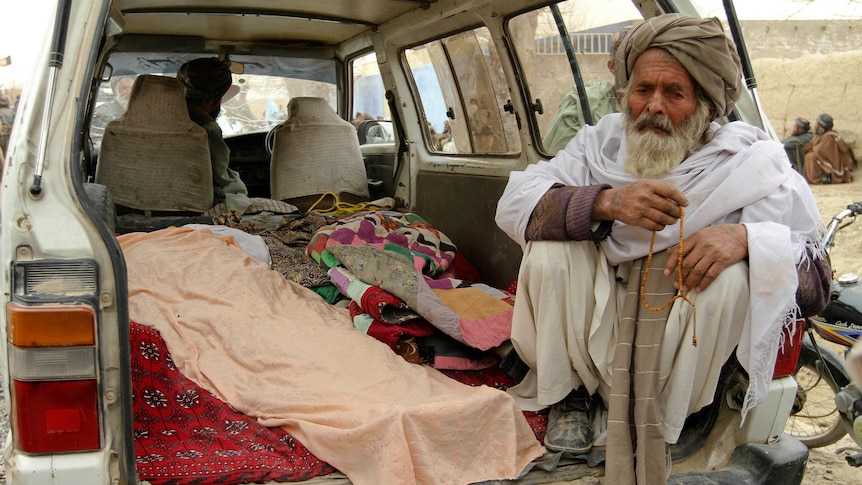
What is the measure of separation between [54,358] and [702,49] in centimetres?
187

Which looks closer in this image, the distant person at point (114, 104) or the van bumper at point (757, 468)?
the van bumper at point (757, 468)

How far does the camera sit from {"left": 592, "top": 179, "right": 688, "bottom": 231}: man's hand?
1953mm

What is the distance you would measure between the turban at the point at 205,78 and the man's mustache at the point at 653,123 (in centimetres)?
311

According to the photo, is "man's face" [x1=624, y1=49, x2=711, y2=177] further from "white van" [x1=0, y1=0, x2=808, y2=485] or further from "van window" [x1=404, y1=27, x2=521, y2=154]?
"van window" [x1=404, y1=27, x2=521, y2=154]

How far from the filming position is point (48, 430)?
1.53 m

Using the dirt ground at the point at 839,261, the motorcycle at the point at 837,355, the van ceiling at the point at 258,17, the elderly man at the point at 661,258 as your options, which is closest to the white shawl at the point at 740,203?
the elderly man at the point at 661,258

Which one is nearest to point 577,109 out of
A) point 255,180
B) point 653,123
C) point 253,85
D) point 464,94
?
point 464,94

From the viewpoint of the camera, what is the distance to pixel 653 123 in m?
2.25

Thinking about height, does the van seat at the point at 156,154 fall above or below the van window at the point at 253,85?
below

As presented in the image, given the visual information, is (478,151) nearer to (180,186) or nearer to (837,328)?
(180,186)

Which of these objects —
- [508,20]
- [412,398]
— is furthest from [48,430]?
[508,20]

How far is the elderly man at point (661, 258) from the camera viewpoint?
74.9 inches

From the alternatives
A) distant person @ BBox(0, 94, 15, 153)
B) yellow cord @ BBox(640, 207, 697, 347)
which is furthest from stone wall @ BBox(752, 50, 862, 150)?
yellow cord @ BBox(640, 207, 697, 347)

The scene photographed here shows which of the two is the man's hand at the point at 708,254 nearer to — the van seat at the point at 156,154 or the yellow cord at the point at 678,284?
the yellow cord at the point at 678,284
